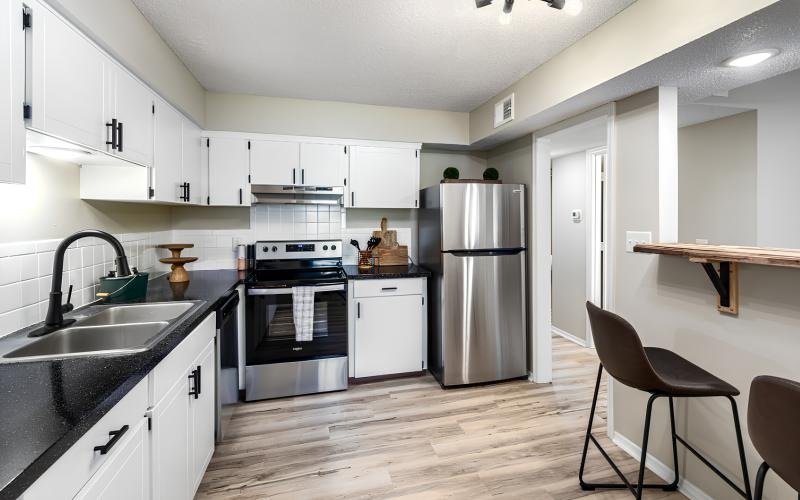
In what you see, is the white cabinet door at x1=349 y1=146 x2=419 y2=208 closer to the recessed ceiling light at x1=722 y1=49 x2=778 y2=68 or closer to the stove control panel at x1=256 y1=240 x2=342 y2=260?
the stove control panel at x1=256 y1=240 x2=342 y2=260

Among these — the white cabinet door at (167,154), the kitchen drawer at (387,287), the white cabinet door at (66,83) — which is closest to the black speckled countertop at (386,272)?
the kitchen drawer at (387,287)

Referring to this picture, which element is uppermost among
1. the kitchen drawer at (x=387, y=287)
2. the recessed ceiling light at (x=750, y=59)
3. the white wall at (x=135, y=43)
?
the white wall at (x=135, y=43)

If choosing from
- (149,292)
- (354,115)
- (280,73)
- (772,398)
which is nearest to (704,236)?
(772,398)

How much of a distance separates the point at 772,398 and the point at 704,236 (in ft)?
9.58

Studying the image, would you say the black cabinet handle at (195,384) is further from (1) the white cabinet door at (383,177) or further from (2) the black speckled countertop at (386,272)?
(1) the white cabinet door at (383,177)

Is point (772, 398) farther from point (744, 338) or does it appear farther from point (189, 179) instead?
point (189, 179)

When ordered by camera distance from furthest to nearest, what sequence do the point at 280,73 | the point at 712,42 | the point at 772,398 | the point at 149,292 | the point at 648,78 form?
the point at 280,73
the point at 149,292
the point at 648,78
the point at 712,42
the point at 772,398

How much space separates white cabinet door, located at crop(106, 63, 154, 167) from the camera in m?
1.71

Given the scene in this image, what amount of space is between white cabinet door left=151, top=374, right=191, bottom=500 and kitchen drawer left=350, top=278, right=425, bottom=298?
1594 mm

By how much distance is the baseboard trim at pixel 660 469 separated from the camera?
1.86 m

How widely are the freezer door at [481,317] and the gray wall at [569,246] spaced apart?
1.34 m

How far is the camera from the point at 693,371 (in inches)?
64.5

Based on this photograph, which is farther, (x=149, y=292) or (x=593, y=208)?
(x=593, y=208)

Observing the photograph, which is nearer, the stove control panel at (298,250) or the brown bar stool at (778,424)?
the brown bar stool at (778,424)
